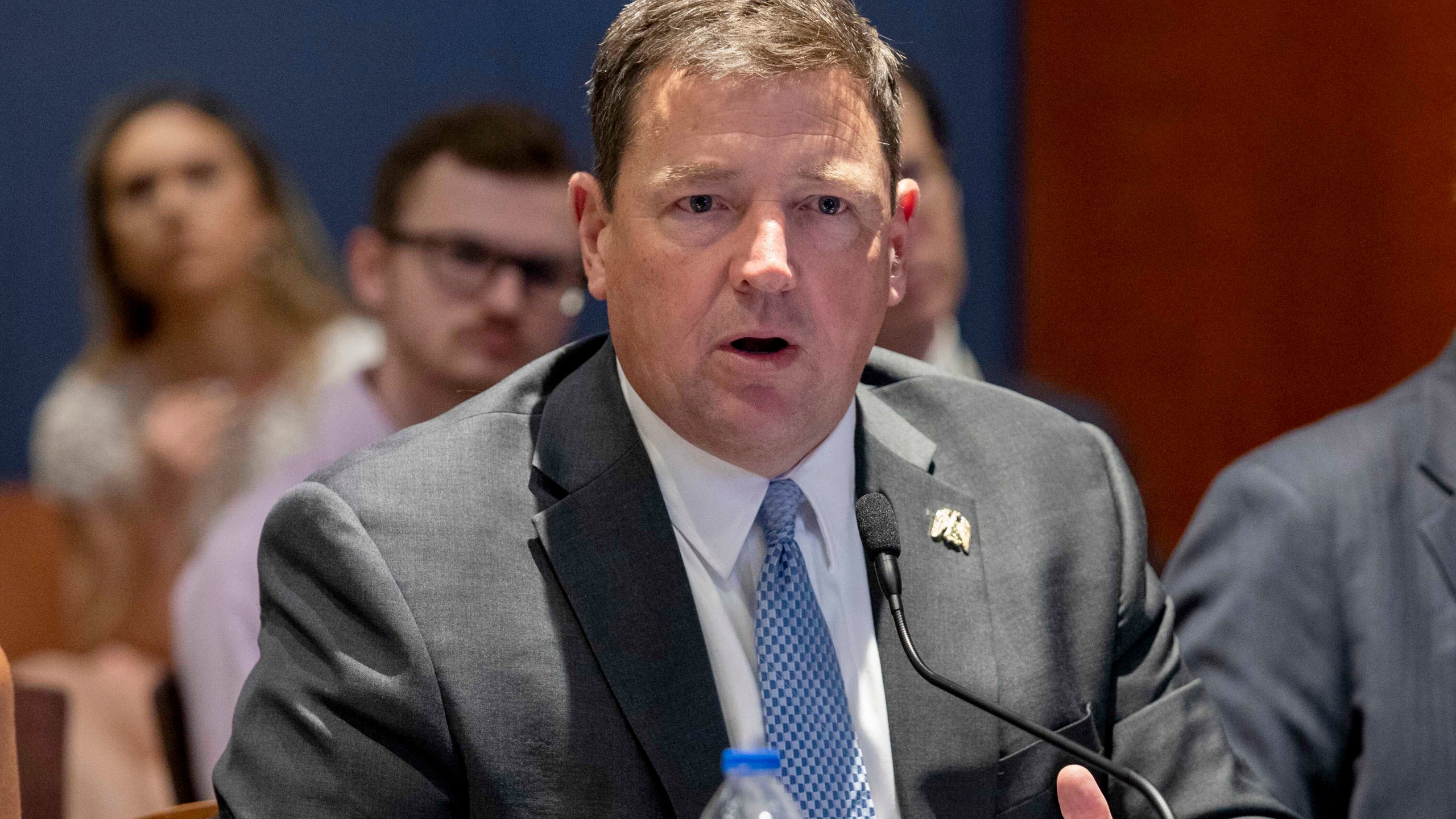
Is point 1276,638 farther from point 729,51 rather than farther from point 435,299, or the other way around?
point 435,299

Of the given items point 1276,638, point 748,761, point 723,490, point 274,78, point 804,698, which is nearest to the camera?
point 748,761

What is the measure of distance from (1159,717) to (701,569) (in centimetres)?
55

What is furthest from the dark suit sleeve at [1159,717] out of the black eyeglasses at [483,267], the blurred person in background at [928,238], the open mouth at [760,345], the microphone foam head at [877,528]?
the black eyeglasses at [483,267]

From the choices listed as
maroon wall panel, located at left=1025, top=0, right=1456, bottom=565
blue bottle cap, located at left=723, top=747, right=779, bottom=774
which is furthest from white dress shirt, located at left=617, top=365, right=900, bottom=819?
maroon wall panel, located at left=1025, top=0, right=1456, bottom=565

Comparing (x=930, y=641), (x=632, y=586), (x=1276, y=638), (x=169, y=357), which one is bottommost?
(x=169, y=357)

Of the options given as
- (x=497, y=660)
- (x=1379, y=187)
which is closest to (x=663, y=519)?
(x=497, y=660)

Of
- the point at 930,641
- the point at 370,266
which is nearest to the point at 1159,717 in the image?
the point at 930,641

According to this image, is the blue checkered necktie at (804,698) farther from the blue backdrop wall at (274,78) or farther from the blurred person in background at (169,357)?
the blue backdrop wall at (274,78)

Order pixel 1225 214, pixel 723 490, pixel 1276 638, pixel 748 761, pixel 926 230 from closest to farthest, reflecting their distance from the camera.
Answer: pixel 748 761 < pixel 723 490 < pixel 1276 638 < pixel 926 230 < pixel 1225 214

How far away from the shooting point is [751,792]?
52.4 inches

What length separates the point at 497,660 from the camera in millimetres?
1575

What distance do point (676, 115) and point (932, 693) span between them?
0.67m

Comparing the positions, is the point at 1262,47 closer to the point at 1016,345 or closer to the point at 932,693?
the point at 1016,345

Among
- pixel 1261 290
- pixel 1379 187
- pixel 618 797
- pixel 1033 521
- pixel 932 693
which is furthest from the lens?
pixel 1261 290
